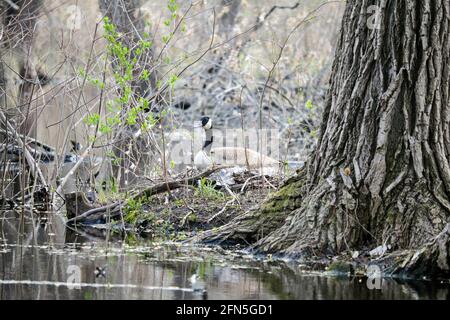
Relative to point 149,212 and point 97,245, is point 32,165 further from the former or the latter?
point 97,245

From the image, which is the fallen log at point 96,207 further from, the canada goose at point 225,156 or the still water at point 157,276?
the canada goose at point 225,156

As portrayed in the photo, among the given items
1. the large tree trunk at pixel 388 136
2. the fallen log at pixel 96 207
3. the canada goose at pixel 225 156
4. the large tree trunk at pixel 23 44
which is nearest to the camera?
the large tree trunk at pixel 388 136

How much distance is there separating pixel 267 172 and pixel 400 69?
4092 millimetres

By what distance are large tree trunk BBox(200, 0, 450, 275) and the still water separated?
0.66 meters

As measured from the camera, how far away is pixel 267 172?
36.3 feet

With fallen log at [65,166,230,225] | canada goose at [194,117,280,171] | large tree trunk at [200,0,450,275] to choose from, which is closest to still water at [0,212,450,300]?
large tree trunk at [200,0,450,275]

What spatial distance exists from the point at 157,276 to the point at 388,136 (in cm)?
242

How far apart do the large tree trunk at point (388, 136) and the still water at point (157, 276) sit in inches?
25.8

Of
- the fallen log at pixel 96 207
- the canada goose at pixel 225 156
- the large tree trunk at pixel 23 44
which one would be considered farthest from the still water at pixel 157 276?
the canada goose at pixel 225 156

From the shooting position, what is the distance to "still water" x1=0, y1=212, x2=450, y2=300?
618cm

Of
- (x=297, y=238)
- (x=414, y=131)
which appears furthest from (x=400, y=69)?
(x=297, y=238)

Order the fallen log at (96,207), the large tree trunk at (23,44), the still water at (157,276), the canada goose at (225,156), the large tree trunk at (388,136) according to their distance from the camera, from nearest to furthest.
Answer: the still water at (157,276), the large tree trunk at (388,136), the fallen log at (96,207), the large tree trunk at (23,44), the canada goose at (225,156)

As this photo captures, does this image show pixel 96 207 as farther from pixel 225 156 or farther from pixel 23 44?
pixel 225 156

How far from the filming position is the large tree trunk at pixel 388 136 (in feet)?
23.6
